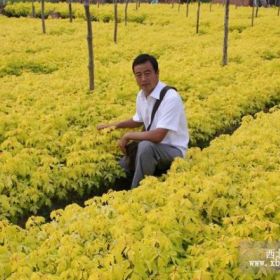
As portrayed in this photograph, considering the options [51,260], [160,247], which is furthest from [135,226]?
[51,260]

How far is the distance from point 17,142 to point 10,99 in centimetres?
280

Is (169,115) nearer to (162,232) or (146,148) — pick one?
(146,148)

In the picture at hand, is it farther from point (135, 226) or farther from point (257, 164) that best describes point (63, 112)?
point (135, 226)

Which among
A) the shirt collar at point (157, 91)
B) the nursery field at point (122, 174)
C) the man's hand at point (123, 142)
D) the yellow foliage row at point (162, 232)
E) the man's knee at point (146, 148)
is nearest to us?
the yellow foliage row at point (162, 232)

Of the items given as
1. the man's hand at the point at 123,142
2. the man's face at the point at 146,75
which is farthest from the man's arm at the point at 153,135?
the man's face at the point at 146,75

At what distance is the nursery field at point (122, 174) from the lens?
3.75 meters

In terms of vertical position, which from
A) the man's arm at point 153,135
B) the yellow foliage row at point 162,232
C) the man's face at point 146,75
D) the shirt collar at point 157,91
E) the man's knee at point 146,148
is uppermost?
the man's face at point 146,75

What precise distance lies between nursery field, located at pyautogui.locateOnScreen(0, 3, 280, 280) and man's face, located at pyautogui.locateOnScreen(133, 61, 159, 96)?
104cm

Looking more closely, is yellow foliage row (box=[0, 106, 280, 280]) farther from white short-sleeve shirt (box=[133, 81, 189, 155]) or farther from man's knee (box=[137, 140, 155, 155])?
white short-sleeve shirt (box=[133, 81, 189, 155])

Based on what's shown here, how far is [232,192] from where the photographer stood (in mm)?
4754

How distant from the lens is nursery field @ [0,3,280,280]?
375 centimetres

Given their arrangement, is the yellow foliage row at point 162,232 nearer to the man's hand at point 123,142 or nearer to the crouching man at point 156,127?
the crouching man at point 156,127

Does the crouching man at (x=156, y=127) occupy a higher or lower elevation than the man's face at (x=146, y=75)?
lower

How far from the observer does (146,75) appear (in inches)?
232
